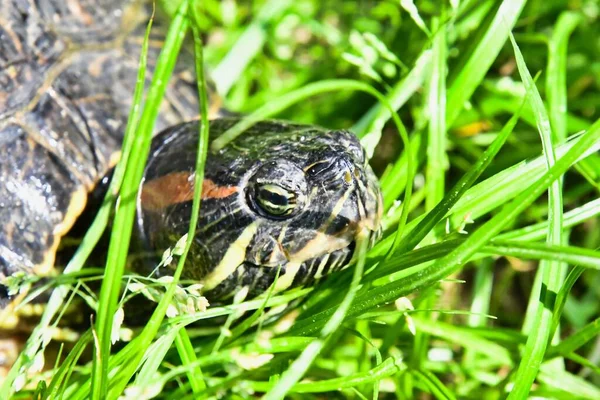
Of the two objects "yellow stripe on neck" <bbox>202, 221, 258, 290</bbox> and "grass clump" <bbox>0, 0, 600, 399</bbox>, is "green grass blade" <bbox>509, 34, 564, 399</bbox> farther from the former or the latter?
"yellow stripe on neck" <bbox>202, 221, 258, 290</bbox>

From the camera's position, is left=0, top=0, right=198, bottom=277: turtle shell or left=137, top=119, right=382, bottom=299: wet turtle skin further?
left=0, top=0, right=198, bottom=277: turtle shell

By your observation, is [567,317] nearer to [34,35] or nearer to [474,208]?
[474,208]

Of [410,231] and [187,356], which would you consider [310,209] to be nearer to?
[410,231]

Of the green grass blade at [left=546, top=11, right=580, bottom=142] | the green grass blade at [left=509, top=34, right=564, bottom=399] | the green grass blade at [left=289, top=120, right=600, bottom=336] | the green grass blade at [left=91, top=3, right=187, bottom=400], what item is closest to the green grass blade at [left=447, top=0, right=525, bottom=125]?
the green grass blade at [left=546, top=11, right=580, bottom=142]

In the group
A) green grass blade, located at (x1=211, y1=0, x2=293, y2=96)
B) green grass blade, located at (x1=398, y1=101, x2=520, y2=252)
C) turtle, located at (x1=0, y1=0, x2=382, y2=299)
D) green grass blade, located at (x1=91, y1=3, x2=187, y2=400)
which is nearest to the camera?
green grass blade, located at (x1=91, y1=3, x2=187, y2=400)

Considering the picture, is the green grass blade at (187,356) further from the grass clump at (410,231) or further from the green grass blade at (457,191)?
the green grass blade at (457,191)

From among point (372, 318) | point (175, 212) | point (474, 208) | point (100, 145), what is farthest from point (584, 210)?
point (100, 145)

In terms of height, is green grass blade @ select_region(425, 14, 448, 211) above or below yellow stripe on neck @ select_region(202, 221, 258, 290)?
above

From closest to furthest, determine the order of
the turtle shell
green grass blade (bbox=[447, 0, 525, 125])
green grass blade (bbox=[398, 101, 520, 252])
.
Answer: green grass blade (bbox=[398, 101, 520, 252]) < the turtle shell < green grass blade (bbox=[447, 0, 525, 125])

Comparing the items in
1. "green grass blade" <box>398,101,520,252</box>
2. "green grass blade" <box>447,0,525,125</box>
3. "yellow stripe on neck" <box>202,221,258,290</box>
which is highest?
"green grass blade" <box>447,0,525,125</box>
